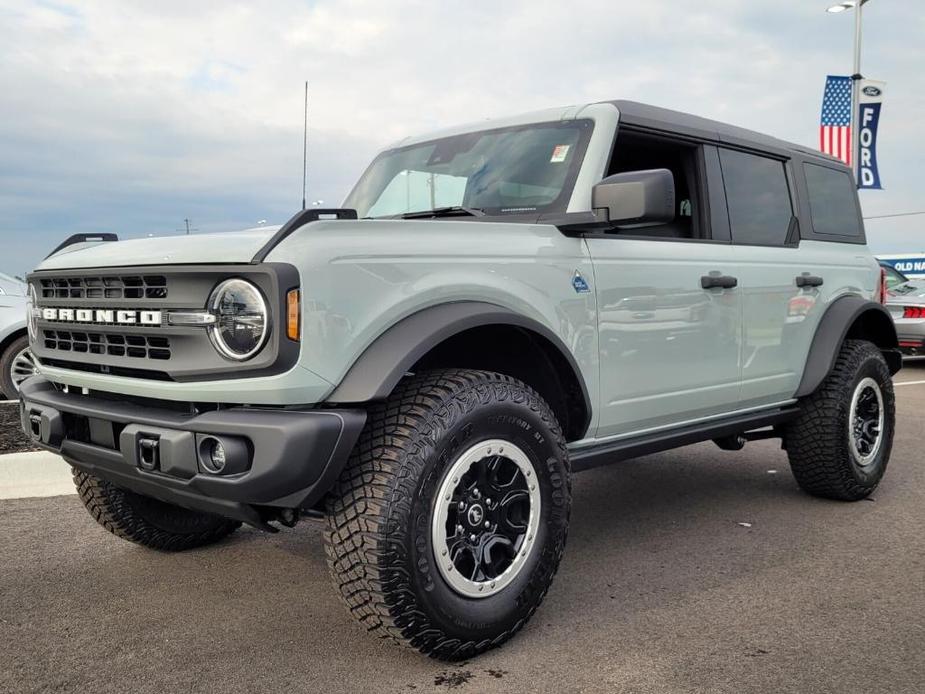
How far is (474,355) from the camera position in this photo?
3.30 m

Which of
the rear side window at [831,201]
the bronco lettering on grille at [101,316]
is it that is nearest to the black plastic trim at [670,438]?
the rear side window at [831,201]

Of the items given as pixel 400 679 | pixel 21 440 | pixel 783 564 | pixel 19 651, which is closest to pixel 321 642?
pixel 400 679

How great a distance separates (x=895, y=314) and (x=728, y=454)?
25.2ft

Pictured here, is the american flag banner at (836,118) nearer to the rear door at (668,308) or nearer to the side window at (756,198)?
the side window at (756,198)

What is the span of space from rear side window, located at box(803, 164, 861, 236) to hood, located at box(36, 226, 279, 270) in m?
3.38

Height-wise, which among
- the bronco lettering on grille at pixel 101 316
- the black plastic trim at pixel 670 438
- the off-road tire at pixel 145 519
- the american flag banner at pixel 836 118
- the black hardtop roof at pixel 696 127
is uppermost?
the american flag banner at pixel 836 118

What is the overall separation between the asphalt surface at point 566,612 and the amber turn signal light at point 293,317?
111 cm

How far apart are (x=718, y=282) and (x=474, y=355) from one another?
4.43 feet

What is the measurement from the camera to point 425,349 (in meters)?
2.66

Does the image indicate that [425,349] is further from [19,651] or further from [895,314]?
[895,314]

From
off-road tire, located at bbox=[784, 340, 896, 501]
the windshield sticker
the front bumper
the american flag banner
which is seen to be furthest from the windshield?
the american flag banner

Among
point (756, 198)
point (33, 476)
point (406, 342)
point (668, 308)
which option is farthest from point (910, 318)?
point (406, 342)

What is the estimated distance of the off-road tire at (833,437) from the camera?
476cm

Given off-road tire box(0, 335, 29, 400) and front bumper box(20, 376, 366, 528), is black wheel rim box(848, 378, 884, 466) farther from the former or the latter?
off-road tire box(0, 335, 29, 400)
